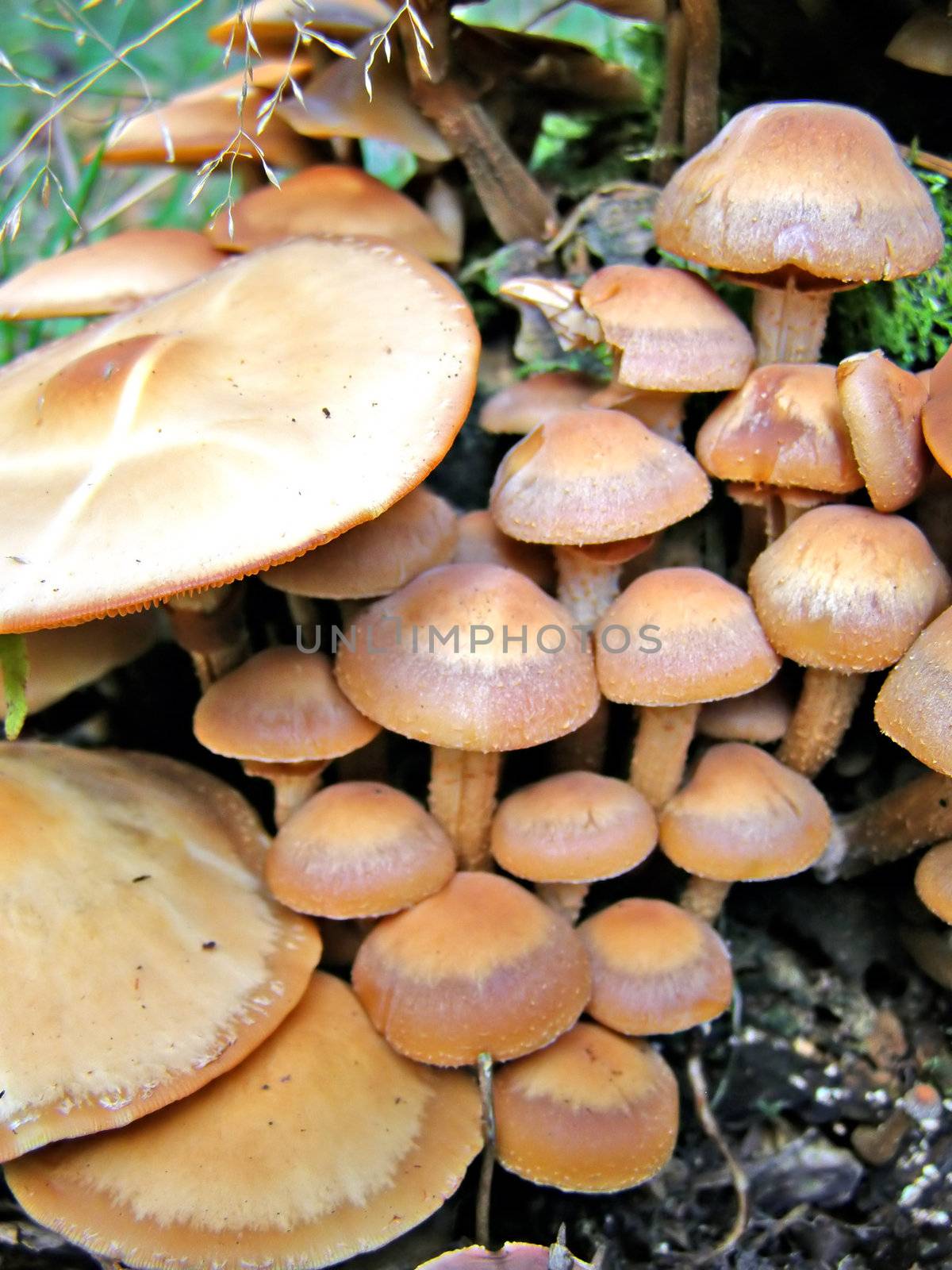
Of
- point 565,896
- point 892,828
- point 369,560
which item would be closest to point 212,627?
point 369,560

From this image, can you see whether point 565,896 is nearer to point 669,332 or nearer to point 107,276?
point 669,332

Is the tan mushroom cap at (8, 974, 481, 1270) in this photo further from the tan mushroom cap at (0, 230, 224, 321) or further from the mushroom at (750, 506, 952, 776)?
the tan mushroom cap at (0, 230, 224, 321)

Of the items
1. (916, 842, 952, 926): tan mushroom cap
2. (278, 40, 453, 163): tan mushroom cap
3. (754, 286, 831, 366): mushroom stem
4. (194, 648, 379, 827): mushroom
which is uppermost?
(278, 40, 453, 163): tan mushroom cap

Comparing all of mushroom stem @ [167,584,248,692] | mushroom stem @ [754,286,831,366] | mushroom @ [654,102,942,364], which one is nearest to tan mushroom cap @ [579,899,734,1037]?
mushroom stem @ [167,584,248,692]

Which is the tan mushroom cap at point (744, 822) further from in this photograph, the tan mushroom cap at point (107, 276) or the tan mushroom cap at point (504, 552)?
the tan mushroom cap at point (107, 276)

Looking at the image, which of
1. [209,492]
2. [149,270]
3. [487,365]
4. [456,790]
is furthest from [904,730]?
[149,270]

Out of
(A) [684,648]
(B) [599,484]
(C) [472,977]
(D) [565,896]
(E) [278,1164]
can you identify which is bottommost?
(E) [278,1164]
